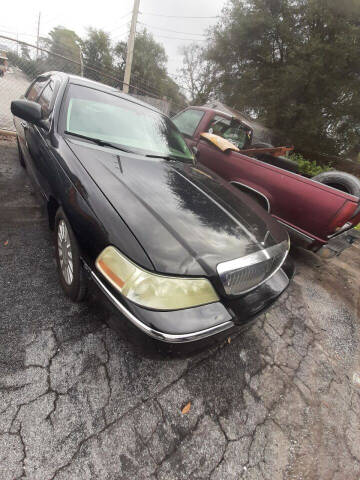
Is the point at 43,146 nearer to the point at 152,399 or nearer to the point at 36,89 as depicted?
the point at 36,89

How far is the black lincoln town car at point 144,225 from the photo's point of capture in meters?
1.16

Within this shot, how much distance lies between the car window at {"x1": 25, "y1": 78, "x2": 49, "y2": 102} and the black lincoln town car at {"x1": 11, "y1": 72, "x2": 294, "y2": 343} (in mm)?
556

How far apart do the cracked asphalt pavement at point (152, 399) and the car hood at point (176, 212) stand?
47cm

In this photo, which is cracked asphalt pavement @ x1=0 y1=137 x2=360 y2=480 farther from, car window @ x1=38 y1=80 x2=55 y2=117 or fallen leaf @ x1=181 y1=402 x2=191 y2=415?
car window @ x1=38 y1=80 x2=55 y2=117

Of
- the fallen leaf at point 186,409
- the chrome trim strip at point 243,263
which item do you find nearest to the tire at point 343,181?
the chrome trim strip at point 243,263

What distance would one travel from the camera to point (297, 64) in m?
11.4

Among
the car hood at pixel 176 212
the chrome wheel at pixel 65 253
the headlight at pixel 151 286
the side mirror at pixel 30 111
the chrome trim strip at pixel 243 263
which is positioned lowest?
the chrome wheel at pixel 65 253

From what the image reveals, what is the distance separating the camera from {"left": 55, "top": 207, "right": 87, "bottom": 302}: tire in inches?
59.2

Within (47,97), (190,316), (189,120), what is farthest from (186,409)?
(189,120)

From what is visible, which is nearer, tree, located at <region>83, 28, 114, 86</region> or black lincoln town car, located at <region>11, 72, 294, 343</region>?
black lincoln town car, located at <region>11, 72, 294, 343</region>

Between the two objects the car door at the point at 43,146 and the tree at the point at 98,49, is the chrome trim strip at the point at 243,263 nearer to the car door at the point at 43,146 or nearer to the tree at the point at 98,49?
the car door at the point at 43,146

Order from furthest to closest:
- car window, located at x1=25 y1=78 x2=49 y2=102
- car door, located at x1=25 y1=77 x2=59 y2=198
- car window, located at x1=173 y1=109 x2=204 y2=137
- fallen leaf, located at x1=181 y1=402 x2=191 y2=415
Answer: car window, located at x1=173 y1=109 x2=204 y2=137 → car window, located at x1=25 y1=78 x2=49 y2=102 → car door, located at x1=25 y1=77 x2=59 y2=198 → fallen leaf, located at x1=181 y1=402 x2=191 y2=415

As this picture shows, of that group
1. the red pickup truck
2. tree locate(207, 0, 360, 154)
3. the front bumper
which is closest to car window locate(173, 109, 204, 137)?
the red pickup truck

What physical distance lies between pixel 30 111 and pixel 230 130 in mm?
3323
